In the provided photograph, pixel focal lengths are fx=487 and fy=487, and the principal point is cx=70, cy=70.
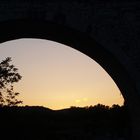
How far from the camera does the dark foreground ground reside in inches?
683

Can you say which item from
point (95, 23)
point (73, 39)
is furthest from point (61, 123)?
point (95, 23)

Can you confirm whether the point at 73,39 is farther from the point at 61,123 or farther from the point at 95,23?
the point at 61,123

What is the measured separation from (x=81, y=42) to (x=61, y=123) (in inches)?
698

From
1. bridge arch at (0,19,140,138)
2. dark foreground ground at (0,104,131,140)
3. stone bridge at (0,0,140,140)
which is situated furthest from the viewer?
dark foreground ground at (0,104,131,140)

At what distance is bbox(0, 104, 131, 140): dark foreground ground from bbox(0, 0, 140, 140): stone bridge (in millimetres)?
2336

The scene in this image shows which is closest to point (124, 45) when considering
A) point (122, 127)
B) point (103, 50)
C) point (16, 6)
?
point (103, 50)

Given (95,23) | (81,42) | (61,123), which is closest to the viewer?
(95,23)

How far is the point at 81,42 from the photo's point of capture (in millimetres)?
9680

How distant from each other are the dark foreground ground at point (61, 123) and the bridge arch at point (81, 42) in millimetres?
1160

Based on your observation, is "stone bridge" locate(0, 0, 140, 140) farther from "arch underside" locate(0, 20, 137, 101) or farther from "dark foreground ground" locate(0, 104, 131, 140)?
"dark foreground ground" locate(0, 104, 131, 140)

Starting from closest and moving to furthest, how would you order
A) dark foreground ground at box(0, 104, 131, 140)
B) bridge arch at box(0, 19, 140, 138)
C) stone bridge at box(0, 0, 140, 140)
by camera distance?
1. stone bridge at box(0, 0, 140, 140)
2. bridge arch at box(0, 19, 140, 138)
3. dark foreground ground at box(0, 104, 131, 140)

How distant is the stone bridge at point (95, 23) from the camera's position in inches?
349

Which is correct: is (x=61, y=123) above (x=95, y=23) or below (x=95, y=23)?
above

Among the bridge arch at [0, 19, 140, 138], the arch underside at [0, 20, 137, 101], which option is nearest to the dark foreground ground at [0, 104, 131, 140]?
the bridge arch at [0, 19, 140, 138]
